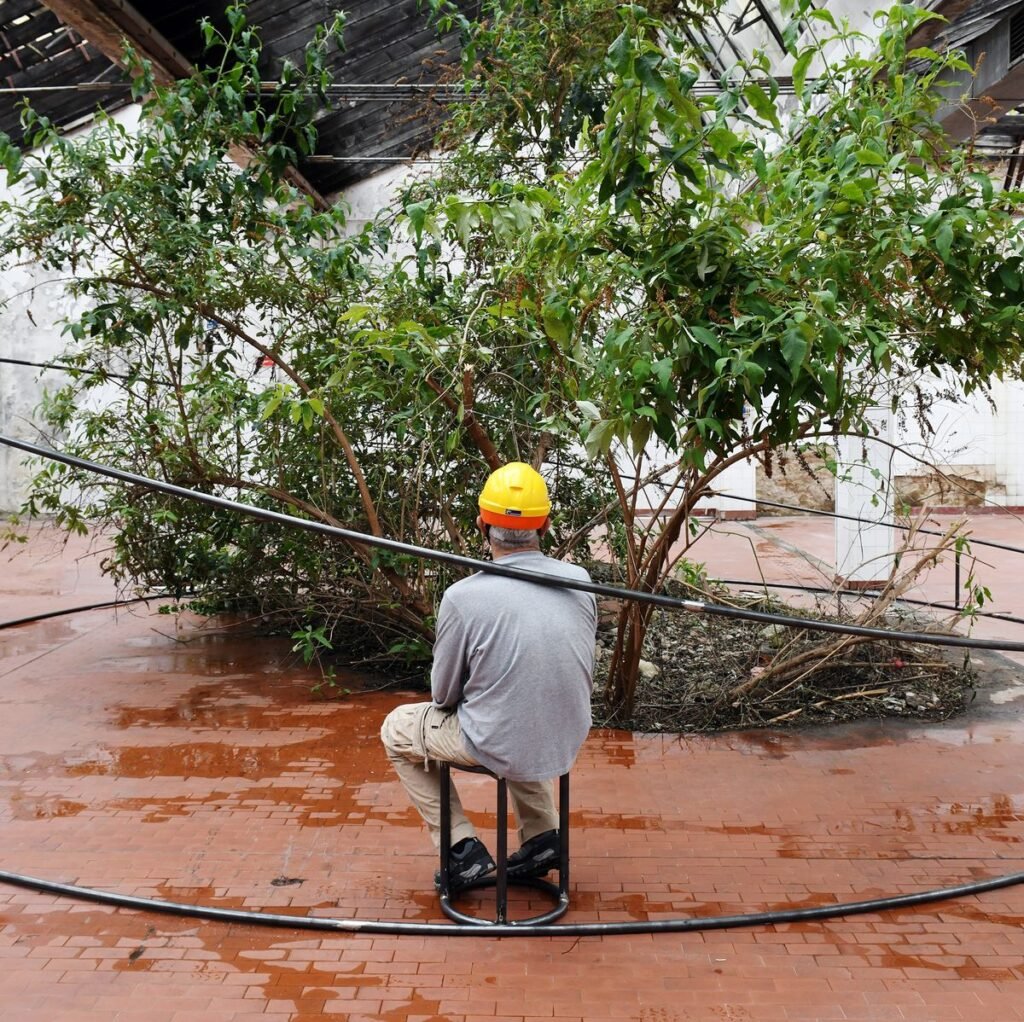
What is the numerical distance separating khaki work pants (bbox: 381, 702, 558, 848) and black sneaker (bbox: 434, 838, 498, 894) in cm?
4

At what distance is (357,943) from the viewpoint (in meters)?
3.66

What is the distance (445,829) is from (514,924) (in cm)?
40

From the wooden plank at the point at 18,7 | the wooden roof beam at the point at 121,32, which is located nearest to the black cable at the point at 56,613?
the wooden roof beam at the point at 121,32

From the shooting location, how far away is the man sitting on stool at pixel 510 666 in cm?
361

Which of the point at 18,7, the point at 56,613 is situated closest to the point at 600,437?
the point at 56,613

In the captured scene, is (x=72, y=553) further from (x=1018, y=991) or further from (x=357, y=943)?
(x=1018, y=991)

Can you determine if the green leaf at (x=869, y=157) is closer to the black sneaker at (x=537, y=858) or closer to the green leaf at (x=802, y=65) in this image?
the green leaf at (x=802, y=65)

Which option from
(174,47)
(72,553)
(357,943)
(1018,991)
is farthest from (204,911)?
(72,553)

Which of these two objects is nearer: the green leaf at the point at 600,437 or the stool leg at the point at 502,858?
the stool leg at the point at 502,858

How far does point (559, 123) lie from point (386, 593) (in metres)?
3.26

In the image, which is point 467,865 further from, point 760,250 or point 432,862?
point 760,250

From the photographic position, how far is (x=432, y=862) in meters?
4.36

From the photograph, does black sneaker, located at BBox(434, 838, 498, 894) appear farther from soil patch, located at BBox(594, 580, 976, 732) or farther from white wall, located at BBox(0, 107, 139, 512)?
white wall, located at BBox(0, 107, 139, 512)

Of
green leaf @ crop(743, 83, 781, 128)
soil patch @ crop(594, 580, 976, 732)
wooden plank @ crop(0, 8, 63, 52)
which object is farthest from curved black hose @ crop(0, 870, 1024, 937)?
wooden plank @ crop(0, 8, 63, 52)
